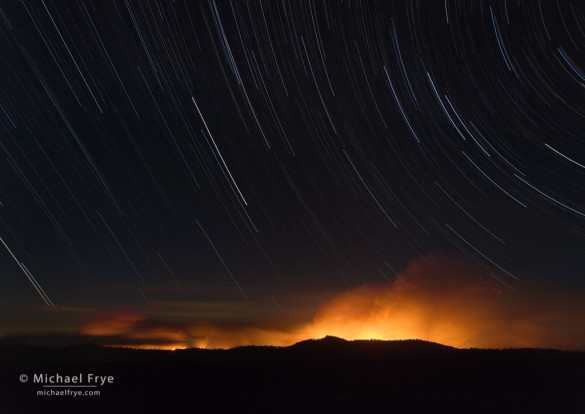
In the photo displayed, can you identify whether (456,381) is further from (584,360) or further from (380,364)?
(584,360)

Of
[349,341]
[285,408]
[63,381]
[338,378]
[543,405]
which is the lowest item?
[543,405]

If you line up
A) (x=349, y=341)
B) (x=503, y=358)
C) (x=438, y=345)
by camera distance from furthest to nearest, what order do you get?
(x=349, y=341), (x=438, y=345), (x=503, y=358)


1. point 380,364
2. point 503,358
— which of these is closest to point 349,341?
point 380,364

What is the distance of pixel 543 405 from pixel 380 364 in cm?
802

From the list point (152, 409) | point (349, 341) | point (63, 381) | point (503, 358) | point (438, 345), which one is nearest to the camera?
point (152, 409)

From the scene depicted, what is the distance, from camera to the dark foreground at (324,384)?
18625 mm

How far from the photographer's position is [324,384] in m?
21.6

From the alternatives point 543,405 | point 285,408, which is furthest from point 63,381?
point 543,405

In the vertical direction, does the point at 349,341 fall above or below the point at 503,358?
above

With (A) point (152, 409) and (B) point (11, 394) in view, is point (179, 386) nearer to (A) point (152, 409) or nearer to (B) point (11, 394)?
(A) point (152, 409)

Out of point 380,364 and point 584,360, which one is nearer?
point 584,360

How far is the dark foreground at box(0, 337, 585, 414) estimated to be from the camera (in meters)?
18.6

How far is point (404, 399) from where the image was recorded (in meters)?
19.8

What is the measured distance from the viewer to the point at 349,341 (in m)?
34.2
